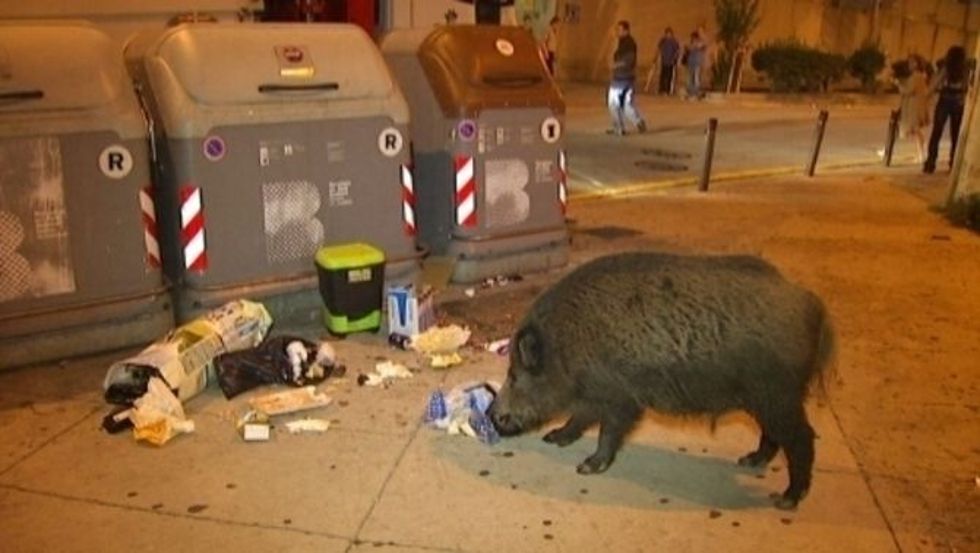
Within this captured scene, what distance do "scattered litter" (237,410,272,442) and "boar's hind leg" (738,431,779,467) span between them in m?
2.44

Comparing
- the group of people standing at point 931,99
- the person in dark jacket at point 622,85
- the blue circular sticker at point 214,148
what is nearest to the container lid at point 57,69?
the blue circular sticker at point 214,148

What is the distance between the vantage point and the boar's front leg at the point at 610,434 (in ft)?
14.6

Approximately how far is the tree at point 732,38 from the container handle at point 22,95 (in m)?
24.7

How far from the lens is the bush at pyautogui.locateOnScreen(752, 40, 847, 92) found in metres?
27.2

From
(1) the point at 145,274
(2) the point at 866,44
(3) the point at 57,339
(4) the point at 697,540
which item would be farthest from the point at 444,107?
(2) the point at 866,44

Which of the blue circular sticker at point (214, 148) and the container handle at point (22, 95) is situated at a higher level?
the container handle at point (22, 95)

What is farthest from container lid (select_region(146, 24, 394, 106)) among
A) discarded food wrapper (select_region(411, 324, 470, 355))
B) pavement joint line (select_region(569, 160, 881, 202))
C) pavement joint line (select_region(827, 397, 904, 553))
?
pavement joint line (select_region(569, 160, 881, 202))

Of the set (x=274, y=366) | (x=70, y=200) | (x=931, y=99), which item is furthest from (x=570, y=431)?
(x=931, y=99)

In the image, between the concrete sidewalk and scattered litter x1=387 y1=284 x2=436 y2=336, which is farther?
scattered litter x1=387 y1=284 x2=436 y2=336

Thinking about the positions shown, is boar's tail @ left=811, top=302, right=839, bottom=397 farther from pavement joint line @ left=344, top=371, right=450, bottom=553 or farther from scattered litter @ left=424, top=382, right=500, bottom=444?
→ pavement joint line @ left=344, top=371, right=450, bottom=553

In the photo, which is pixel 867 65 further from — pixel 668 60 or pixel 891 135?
pixel 891 135

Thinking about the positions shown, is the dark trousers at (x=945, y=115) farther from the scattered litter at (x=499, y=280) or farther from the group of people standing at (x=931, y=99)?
the scattered litter at (x=499, y=280)

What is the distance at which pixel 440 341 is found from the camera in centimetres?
603

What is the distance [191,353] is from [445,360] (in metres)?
1.54
